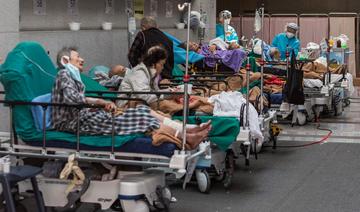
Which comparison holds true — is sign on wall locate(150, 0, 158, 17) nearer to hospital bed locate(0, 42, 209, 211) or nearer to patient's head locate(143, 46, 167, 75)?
patient's head locate(143, 46, 167, 75)

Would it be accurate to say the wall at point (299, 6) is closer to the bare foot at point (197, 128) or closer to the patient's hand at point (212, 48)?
the patient's hand at point (212, 48)

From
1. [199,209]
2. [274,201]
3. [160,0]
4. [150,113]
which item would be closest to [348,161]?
[274,201]

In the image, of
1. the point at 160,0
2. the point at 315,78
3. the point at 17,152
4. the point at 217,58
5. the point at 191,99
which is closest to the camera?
the point at 17,152

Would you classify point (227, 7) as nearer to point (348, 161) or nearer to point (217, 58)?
point (217, 58)

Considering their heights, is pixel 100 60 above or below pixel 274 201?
above

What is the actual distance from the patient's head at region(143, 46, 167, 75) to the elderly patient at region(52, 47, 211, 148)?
1105mm

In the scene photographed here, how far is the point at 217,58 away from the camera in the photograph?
37.1ft

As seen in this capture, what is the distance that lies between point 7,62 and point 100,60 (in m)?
5.49

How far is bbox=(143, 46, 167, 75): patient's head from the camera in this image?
730 cm

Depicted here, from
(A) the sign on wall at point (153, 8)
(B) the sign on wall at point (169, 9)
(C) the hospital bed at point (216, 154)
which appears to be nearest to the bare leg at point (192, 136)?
(C) the hospital bed at point (216, 154)

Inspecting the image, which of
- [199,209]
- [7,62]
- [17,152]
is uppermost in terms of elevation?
[7,62]


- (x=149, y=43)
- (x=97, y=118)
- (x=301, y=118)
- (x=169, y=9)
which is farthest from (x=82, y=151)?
(x=169, y=9)

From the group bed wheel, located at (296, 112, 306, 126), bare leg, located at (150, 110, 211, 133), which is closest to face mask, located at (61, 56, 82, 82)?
bare leg, located at (150, 110, 211, 133)

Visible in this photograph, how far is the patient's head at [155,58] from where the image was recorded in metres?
7.30
